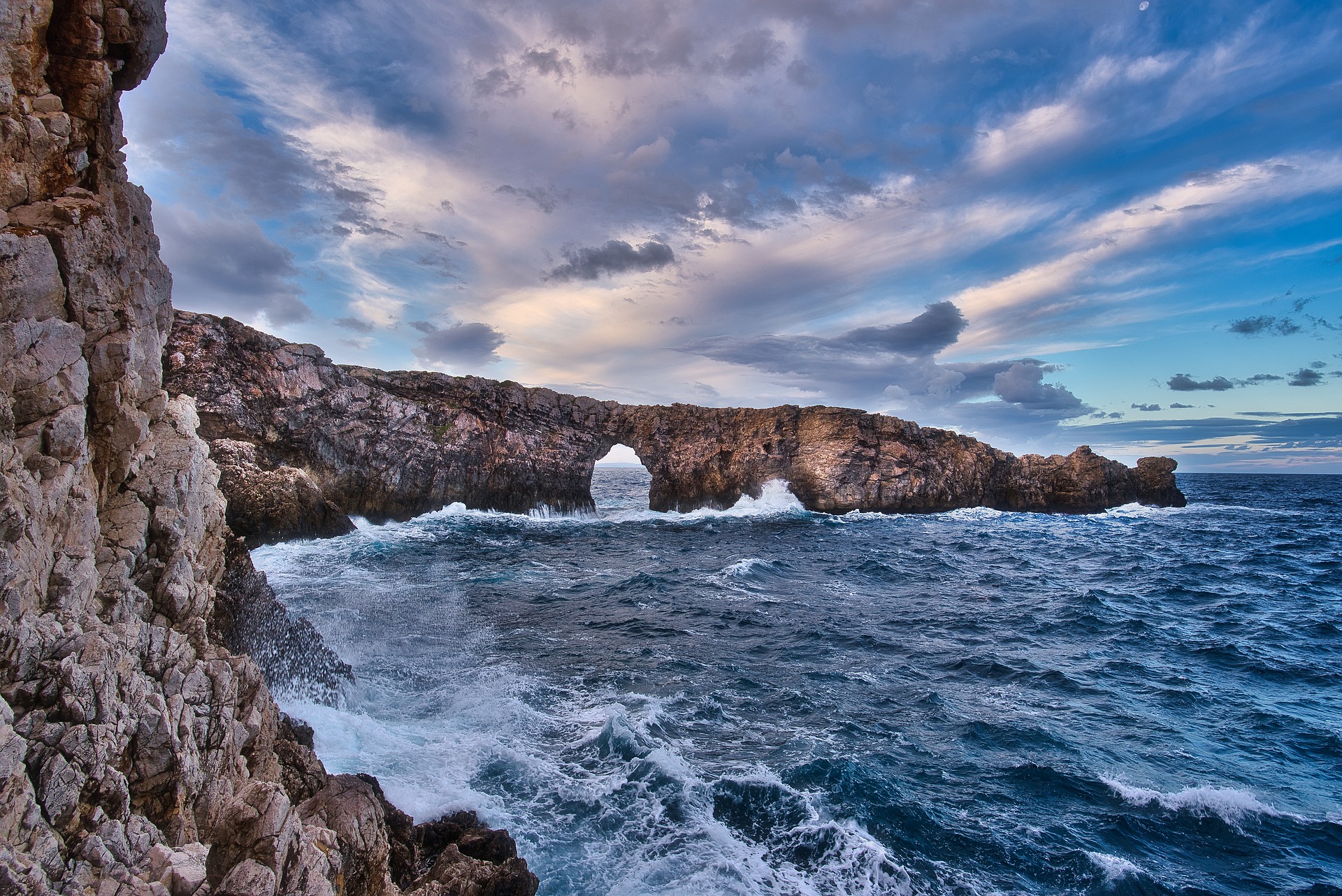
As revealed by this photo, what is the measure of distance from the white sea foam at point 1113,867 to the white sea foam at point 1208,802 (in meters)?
1.83

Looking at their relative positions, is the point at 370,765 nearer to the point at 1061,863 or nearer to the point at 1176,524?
the point at 1061,863

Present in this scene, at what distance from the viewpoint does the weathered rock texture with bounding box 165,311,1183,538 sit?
105 ft

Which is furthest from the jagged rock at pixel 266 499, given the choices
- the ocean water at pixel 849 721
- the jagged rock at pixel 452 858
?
the jagged rock at pixel 452 858

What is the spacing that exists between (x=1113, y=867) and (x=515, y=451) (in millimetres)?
42637

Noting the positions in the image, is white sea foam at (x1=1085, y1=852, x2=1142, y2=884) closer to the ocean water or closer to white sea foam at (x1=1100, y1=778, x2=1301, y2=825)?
the ocean water

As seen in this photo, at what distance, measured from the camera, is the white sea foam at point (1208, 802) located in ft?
31.8

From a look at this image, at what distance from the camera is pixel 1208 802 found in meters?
9.91

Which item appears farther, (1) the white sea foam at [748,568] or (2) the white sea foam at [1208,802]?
(1) the white sea foam at [748,568]

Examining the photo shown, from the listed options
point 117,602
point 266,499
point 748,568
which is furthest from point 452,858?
point 266,499

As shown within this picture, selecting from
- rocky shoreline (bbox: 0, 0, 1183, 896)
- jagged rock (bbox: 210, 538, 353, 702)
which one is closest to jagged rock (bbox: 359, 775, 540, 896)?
rocky shoreline (bbox: 0, 0, 1183, 896)

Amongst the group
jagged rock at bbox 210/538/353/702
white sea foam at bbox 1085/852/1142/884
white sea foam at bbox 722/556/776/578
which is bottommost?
white sea foam at bbox 1085/852/1142/884

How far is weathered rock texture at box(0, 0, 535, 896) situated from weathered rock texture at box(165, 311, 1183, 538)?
2501 cm

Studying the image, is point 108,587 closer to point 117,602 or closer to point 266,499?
point 117,602

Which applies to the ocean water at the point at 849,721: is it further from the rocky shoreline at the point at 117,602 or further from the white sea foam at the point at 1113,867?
the rocky shoreline at the point at 117,602
